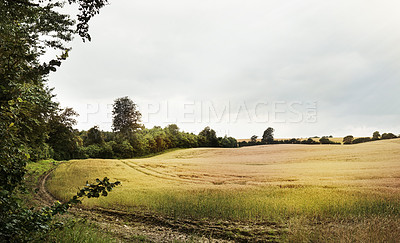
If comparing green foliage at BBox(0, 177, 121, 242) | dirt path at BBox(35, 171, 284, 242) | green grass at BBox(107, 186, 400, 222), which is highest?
green foliage at BBox(0, 177, 121, 242)

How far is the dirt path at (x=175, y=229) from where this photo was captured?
6.56 meters

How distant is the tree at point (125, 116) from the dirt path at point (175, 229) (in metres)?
29.6

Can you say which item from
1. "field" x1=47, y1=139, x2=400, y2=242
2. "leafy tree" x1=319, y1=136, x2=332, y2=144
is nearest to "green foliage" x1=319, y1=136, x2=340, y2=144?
"leafy tree" x1=319, y1=136, x2=332, y2=144

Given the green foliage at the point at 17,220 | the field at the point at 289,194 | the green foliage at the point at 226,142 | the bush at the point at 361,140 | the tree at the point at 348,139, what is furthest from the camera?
the green foliage at the point at 226,142

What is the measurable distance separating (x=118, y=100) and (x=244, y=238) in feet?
122

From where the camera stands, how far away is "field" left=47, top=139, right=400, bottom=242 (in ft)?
20.9

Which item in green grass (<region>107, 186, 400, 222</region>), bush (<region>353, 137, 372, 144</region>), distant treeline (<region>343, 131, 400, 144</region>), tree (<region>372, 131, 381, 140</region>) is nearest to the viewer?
green grass (<region>107, 186, 400, 222</region>)

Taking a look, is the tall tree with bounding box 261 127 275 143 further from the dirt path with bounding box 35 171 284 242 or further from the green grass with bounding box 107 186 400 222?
the dirt path with bounding box 35 171 284 242

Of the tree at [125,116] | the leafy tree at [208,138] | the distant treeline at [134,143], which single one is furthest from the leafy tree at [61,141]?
the leafy tree at [208,138]

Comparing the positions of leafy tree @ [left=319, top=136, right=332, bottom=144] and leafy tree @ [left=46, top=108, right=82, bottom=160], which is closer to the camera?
leafy tree @ [left=319, top=136, right=332, bottom=144]

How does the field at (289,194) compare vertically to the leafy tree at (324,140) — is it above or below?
below

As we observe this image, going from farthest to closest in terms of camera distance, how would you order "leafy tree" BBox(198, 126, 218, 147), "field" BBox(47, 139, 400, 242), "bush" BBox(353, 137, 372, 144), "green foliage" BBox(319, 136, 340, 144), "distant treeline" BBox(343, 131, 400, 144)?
"leafy tree" BBox(198, 126, 218, 147)
"green foliage" BBox(319, 136, 340, 144)
"bush" BBox(353, 137, 372, 144)
"distant treeline" BBox(343, 131, 400, 144)
"field" BBox(47, 139, 400, 242)

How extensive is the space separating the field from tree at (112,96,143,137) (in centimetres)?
2277

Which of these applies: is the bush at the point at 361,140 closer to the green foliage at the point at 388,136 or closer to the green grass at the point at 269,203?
the green foliage at the point at 388,136
